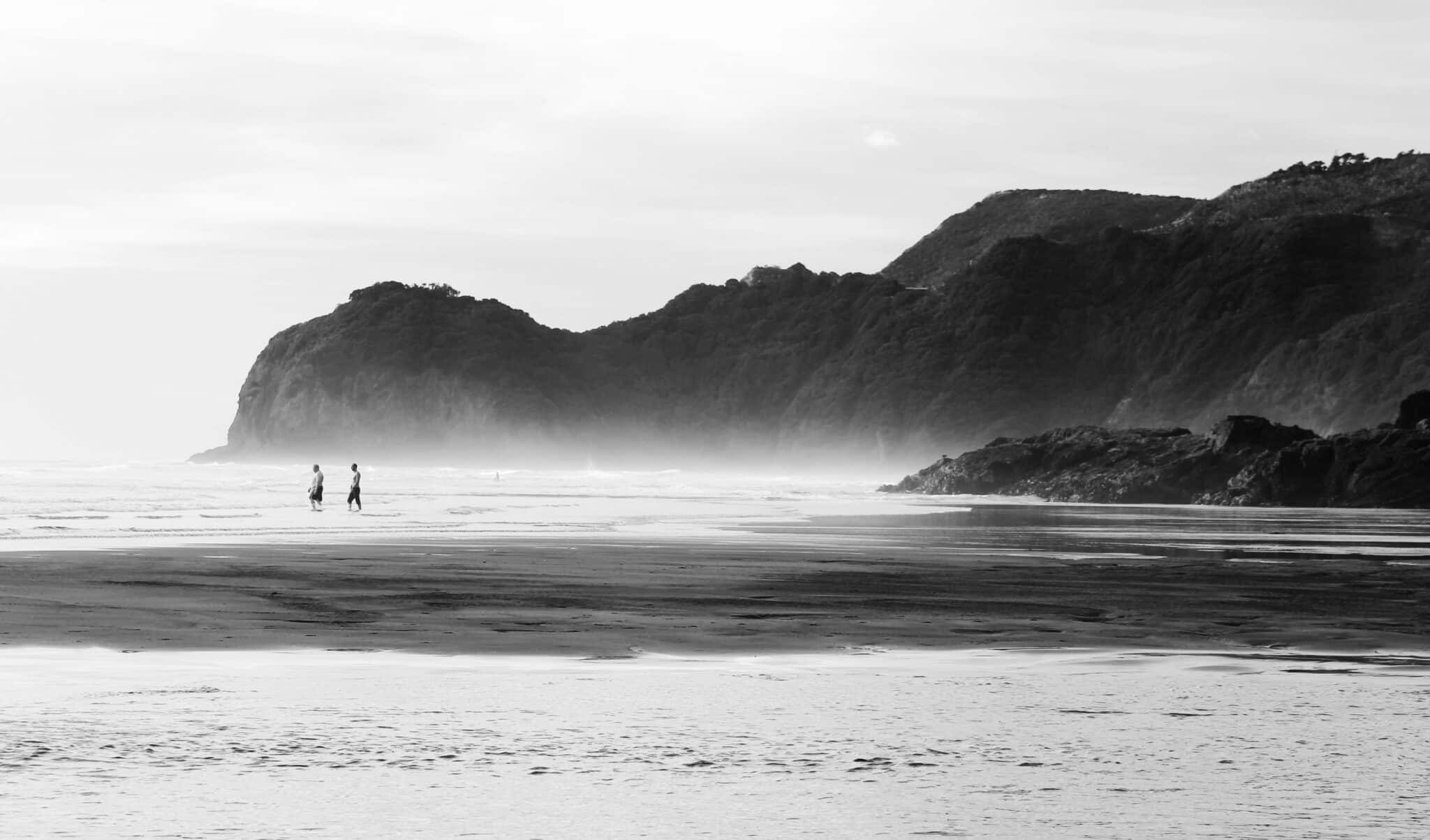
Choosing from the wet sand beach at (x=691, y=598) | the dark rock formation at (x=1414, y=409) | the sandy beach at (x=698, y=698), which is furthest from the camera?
the dark rock formation at (x=1414, y=409)

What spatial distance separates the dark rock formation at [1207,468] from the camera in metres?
68.9

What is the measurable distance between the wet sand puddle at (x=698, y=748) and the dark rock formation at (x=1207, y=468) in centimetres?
6082

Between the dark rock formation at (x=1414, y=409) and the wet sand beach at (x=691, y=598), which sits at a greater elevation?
the dark rock formation at (x=1414, y=409)

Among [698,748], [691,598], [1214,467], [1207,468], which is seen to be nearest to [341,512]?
[691,598]

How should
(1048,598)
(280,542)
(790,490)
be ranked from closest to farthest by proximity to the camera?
(1048,598) < (280,542) < (790,490)

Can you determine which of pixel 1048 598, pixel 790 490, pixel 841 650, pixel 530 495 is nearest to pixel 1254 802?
pixel 841 650

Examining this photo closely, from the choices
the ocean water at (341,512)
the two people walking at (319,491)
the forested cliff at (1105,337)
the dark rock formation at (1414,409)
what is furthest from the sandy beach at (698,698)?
the forested cliff at (1105,337)

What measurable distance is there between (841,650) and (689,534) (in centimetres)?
1792

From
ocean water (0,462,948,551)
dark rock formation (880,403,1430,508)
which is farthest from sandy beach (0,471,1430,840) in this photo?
dark rock formation (880,403,1430,508)

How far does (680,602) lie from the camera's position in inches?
634

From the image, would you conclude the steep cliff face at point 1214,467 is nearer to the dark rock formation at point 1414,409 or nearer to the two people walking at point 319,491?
the dark rock formation at point 1414,409

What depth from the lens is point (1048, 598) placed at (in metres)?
17.1

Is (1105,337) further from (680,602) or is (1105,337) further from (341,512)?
(680,602)

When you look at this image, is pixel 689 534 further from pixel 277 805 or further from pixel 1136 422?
pixel 1136 422
